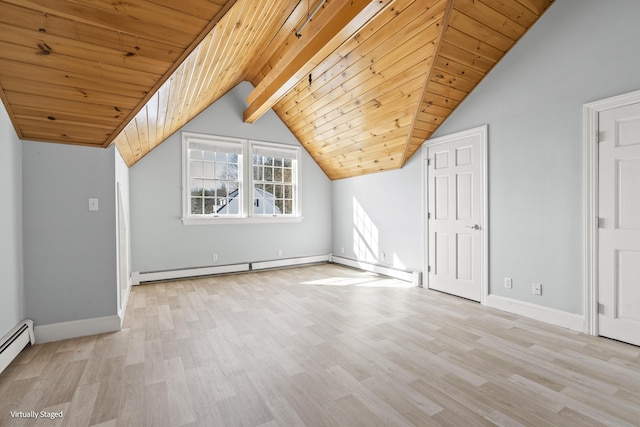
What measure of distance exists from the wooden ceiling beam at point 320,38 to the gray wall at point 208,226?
62.4 inches

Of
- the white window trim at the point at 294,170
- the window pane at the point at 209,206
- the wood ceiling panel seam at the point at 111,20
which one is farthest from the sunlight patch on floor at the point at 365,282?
the wood ceiling panel seam at the point at 111,20

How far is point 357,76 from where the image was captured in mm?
3912

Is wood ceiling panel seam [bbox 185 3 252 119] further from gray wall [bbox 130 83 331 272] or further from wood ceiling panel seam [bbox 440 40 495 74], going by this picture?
wood ceiling panel seam [bbox 440 40 495 74]

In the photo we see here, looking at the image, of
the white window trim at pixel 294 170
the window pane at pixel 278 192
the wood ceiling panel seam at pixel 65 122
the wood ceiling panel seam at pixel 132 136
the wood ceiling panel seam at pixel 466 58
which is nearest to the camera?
the wood ceiling panel seam at pixel 65 122

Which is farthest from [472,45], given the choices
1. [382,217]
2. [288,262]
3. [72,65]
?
[288,262]

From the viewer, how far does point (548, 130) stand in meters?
3.09

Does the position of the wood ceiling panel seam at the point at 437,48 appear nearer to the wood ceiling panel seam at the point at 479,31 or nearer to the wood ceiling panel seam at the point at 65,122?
the wood ceiling panel seam at the point at 479,31

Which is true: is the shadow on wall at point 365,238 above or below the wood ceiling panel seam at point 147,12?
below

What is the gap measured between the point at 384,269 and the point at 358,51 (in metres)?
3.51

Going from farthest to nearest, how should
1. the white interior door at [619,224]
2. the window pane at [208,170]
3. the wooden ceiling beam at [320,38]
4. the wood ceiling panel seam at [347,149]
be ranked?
the window pane at [208,170] → the wood ceiling panel seam at [347,149] → the white interior door at [619,224] → the wooden ceiling beam at [320,38]

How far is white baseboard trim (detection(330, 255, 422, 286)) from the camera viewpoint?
15.1 ft

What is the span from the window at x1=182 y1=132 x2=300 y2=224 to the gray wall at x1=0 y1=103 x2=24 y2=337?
2.52 metres

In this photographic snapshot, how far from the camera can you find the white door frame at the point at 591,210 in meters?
2.74

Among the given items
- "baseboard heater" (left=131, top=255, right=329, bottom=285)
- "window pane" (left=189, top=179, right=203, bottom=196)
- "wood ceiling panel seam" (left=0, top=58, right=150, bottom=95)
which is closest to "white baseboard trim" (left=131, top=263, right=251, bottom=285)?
"baseboard heater" (left=131, top=255, right=329, bottom=285)
